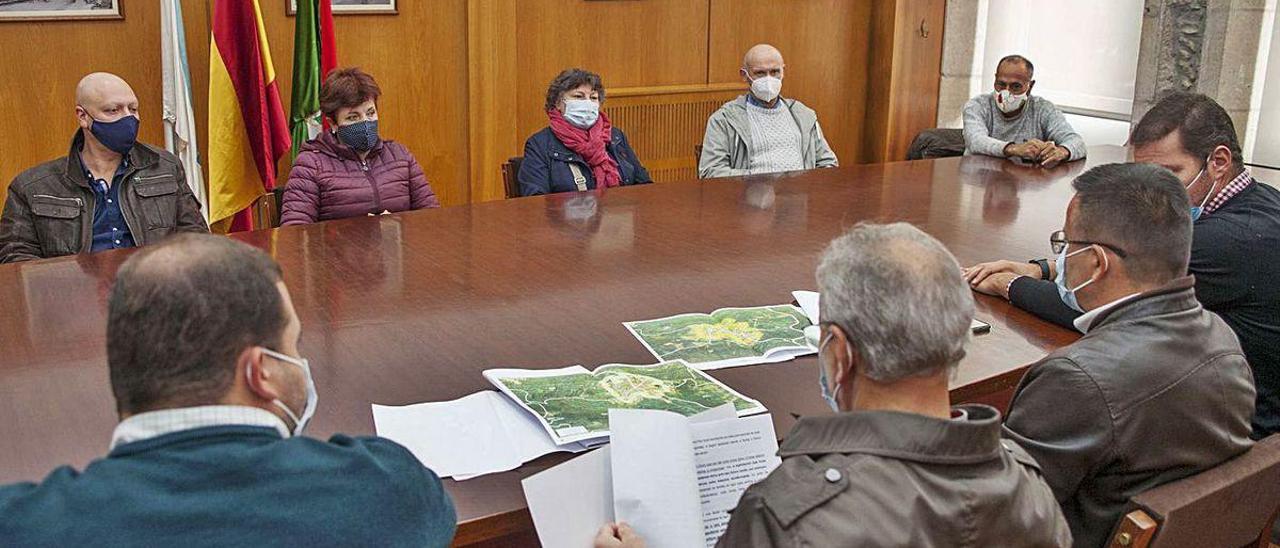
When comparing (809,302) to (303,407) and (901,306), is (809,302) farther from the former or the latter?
(303,407)

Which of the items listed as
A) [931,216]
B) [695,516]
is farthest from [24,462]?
[931,216]

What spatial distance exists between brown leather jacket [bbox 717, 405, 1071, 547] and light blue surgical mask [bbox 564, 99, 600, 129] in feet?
9.75

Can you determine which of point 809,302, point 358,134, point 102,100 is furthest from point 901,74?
point 102,100

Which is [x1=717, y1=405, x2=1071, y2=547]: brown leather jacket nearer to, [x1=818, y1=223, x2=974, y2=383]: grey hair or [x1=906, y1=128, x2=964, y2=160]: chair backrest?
[x1=818, y1=223, x2=974, y2=383]: grey hair

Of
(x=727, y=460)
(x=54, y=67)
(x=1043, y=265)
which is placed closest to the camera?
(x=727, y=460)

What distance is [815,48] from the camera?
6988 mm

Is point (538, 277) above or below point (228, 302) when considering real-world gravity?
below

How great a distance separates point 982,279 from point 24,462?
6.84ft

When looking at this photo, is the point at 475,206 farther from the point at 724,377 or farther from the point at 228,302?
the point at 228,302

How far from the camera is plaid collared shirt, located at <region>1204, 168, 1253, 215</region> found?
2.78 meters

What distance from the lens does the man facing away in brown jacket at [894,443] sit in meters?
1.34

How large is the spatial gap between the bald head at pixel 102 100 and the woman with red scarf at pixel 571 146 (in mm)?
1364

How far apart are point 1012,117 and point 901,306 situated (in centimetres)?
412

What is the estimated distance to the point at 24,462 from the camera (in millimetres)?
1727
